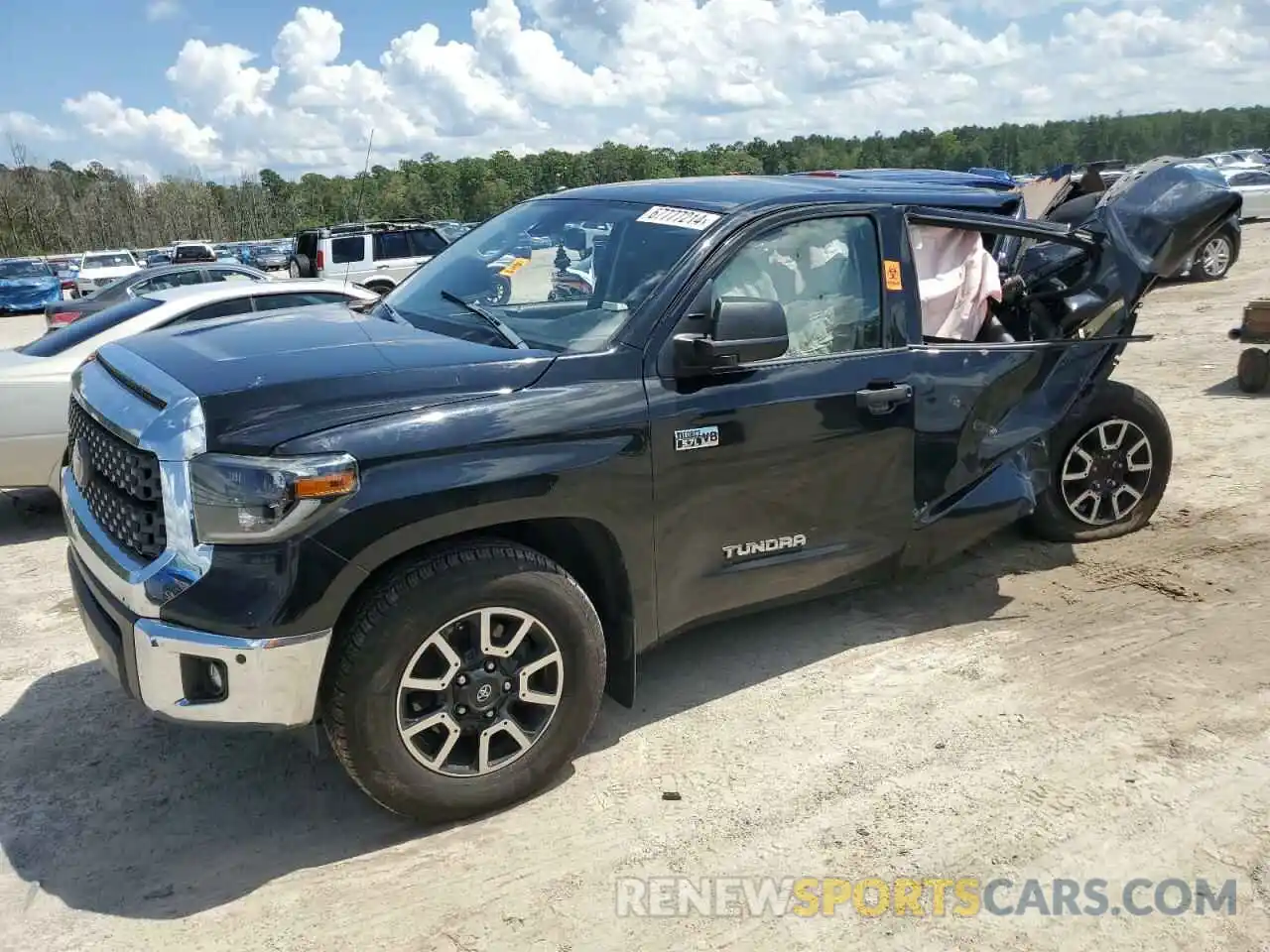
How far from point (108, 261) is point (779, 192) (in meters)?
30.5

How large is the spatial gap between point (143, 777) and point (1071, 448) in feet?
14.9

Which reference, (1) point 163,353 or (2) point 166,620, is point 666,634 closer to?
(2) point 166,620

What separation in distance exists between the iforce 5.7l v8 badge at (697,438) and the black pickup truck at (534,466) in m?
0.01

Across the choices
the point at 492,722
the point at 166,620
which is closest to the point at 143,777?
the point at 166,620

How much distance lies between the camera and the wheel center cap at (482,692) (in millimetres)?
3180

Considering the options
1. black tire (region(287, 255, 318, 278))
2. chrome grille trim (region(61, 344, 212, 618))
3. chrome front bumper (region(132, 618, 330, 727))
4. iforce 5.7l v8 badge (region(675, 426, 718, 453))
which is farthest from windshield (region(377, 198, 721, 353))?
black tire (region(287, 255, 318, 278))

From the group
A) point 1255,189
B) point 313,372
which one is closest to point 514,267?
point 313,372

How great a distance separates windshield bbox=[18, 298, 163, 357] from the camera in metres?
6.55

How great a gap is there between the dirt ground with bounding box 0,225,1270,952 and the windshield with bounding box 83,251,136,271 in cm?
2807

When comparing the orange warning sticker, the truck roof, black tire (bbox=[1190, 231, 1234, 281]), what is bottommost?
black tire (bbox=[1190, 231, 1234, 281])

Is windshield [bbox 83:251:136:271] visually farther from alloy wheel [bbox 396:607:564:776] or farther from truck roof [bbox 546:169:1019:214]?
alloy wheel [bbox 396:607:564:776]

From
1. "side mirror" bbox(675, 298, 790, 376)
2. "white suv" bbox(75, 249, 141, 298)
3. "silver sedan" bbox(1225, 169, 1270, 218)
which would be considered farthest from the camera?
"white suv" bbox(75, 249, 141, 298)

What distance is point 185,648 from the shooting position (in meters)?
2.83

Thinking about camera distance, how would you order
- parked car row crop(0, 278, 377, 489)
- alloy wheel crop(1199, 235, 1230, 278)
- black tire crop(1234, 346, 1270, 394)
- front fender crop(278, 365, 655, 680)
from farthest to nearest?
alloy wheel crop(1199, 235, 1230, 278)
black tire crop(1234, 346, 1270, 394)
parked car row crop(0, 278, 377, 489)
front fender crop(278, 365, 655, 680)
